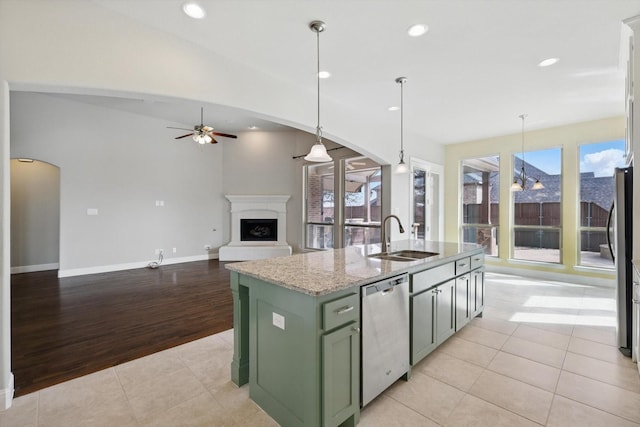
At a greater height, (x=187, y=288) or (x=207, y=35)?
(x=207, y=35)

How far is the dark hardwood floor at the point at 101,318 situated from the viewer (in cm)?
256

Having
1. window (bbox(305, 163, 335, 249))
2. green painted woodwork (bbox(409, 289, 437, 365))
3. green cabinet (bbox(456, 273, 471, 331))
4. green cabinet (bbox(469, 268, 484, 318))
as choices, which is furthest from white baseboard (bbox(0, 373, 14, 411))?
window (bbox(305, 163, 335, 249))

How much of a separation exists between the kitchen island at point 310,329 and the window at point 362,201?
3.66m

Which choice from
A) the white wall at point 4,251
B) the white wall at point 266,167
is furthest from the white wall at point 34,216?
the white wall at point 4,251

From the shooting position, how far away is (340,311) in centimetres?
169

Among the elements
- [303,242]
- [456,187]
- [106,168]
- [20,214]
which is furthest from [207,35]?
[20,214]

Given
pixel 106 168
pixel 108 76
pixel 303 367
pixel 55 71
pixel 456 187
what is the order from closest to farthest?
pixel 303 367
pixel 55 71
pixel 108 76
pixel 106 168
pixel 456 187

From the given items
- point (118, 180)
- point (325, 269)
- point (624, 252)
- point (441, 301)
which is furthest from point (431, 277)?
point (118, 180)

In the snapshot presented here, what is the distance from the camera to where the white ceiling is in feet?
7.63

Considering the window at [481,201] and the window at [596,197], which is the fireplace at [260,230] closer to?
the window at [481,201]

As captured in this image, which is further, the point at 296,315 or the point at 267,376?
the point at 267,376

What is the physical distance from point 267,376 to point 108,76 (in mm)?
2551

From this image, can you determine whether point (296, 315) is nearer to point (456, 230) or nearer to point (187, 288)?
point (187, 288)

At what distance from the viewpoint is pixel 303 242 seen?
24.7 feet
